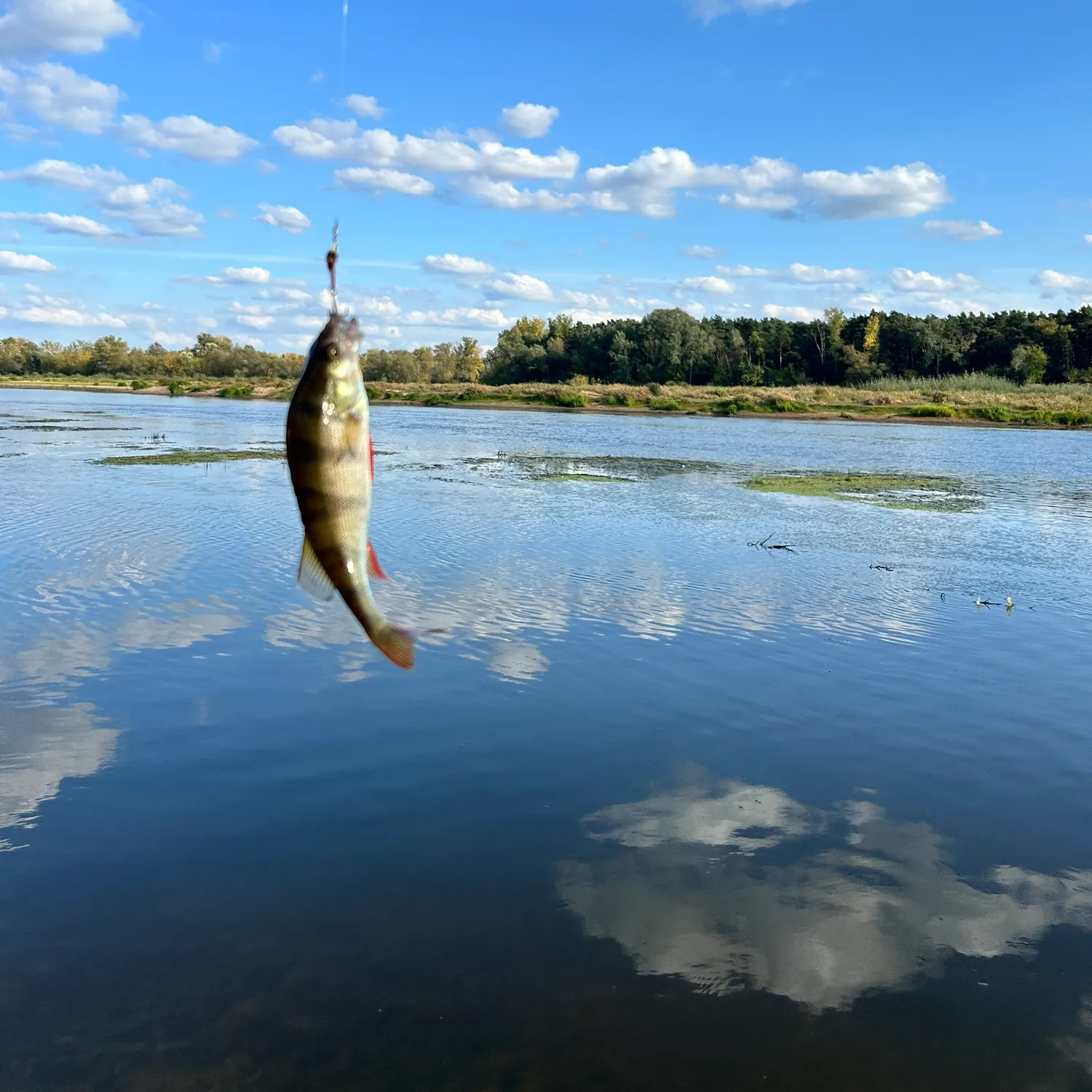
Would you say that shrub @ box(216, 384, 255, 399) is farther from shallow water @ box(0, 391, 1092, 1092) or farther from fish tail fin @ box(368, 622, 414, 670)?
fish tail fin @ box(368, 622, 414, 670)

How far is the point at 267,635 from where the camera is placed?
1173 cm

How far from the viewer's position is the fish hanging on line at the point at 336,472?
2.22m

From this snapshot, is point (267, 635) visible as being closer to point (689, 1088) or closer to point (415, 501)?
point (689, 1088)

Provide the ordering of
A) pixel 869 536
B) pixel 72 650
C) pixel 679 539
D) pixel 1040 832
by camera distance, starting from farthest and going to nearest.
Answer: pixel 869 536, pixel 679 539, pixel 72 650, pixel 1040 832

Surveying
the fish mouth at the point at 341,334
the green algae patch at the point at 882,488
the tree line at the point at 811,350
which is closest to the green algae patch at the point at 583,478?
the green algae patch at the point at 882,488

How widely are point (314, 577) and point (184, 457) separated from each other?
32.0 metres

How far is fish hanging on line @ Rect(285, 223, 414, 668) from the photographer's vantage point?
222cm

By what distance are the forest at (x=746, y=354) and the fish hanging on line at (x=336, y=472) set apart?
289 ft

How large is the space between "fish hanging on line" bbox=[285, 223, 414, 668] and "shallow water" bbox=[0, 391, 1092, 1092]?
132 inches

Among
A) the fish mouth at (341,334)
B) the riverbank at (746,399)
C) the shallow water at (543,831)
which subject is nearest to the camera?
the fish mouth at (341,334)

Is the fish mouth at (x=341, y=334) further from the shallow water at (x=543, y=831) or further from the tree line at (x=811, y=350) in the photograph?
the tree line at (x=811, y=350)

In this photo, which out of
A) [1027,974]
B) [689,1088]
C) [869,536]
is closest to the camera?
[689,1088]

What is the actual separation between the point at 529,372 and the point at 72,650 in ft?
374

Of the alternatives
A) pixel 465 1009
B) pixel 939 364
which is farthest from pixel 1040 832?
pixel 939 364
